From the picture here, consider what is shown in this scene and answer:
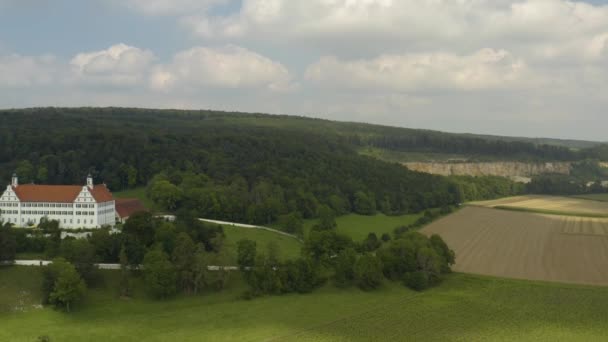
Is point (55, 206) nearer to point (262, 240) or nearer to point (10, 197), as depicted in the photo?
point (10, 197)

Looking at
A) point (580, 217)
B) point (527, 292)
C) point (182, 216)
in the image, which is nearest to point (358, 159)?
point (580, 217)

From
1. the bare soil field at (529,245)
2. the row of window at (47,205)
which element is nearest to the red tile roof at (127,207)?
the row of window at (47,205)

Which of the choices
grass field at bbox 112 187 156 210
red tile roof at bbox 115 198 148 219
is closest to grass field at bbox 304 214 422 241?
red tile roof at bbox 115 198 148 219

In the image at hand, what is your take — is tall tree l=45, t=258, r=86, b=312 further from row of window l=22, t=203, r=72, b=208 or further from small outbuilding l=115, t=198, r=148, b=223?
small outbuilding l=115, t=198, r=148, b=223

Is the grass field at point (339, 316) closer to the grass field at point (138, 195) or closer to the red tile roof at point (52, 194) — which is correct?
the red tile roof at point (52, 194)

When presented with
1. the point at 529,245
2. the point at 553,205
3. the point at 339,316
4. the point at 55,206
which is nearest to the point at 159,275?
the point at 339,316
